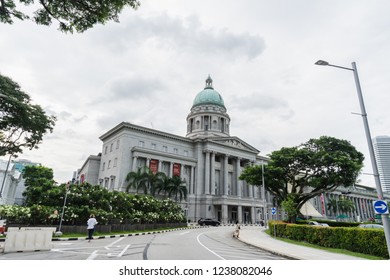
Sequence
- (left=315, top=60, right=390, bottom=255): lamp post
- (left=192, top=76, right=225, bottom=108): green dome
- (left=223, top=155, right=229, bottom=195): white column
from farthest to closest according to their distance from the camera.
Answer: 1. (left=192, top=76, right=225, bottom=108): green dome
2. (left=223, top=155, right=229, bottom=195): white column
3. (left=315, top=60, right=390, bottom=255): lamp post

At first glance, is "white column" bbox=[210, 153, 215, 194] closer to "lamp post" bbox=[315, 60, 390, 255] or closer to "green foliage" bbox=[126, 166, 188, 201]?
"green foliage" bbox=[126, 166, 188, 201]

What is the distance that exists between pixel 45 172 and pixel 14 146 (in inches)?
1455

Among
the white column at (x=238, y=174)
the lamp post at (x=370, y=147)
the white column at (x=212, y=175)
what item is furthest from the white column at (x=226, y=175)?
the lamp post at (x=370, y=147)

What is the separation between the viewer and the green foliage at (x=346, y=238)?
12180 millimetres

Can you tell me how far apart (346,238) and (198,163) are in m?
41.2

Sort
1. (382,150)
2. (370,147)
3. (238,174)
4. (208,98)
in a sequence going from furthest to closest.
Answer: (208,98) < (238,174) < (382,150) < (370,147)

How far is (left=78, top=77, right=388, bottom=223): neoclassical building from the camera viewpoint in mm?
47656

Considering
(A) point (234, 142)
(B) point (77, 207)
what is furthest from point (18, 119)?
(A) point (234, 142)

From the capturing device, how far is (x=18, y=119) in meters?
24.2

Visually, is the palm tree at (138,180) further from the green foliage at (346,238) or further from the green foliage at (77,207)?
the green foliage at (346,238)

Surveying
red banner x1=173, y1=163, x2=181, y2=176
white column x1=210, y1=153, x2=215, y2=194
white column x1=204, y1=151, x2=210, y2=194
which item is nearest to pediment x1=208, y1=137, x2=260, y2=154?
white column x1=210, y1=153, x2=215, y2=194

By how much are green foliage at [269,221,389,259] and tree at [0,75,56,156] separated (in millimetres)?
26312

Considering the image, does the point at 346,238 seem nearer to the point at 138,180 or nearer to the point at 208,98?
the point at 138,180

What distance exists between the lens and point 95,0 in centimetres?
910
